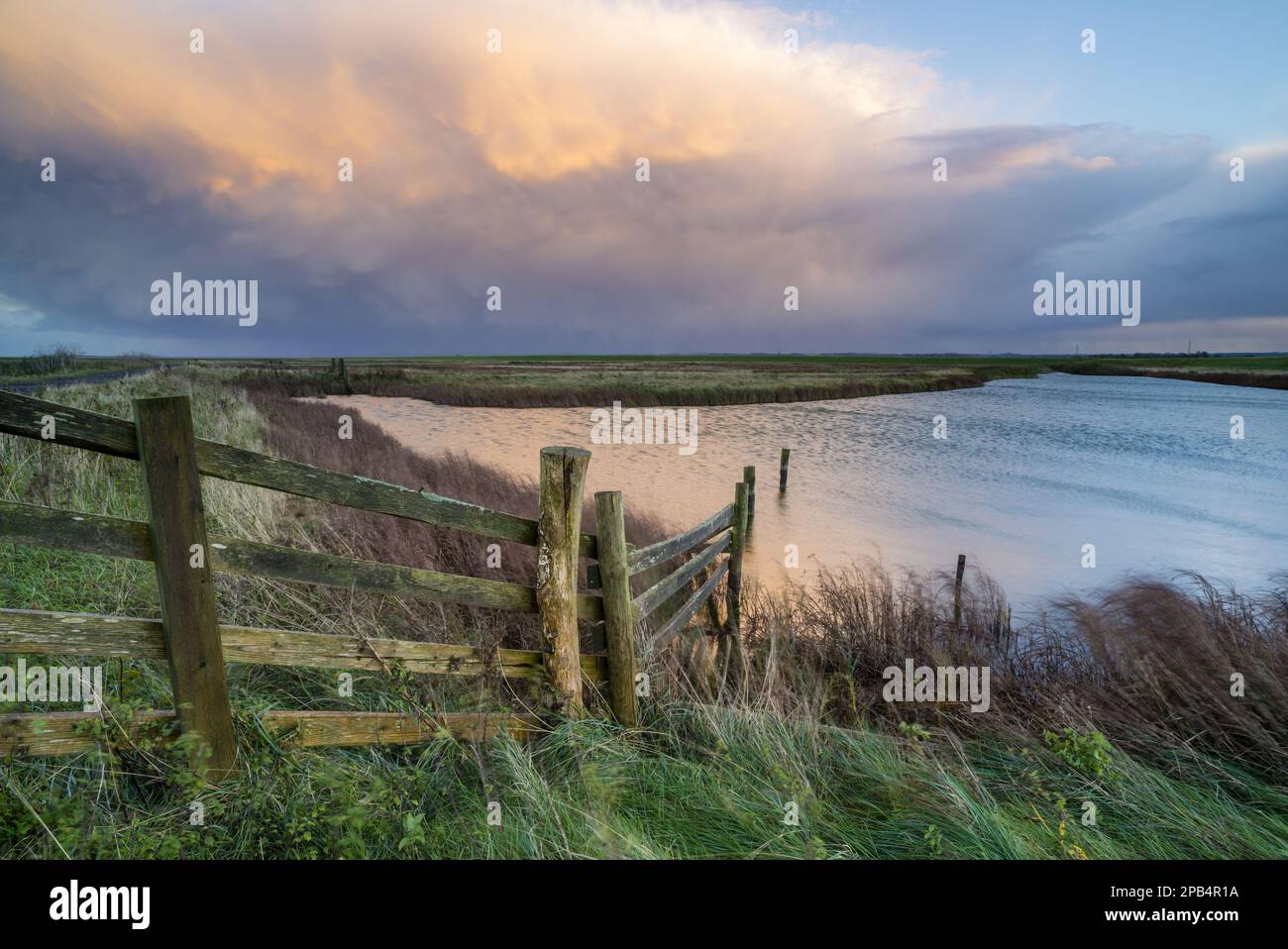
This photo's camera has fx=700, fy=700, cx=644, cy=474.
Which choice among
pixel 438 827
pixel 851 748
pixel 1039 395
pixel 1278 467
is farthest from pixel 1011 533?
pixel 1039 395

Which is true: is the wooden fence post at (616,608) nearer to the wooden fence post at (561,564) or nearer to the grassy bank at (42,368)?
the wooden fence post at (561,564)

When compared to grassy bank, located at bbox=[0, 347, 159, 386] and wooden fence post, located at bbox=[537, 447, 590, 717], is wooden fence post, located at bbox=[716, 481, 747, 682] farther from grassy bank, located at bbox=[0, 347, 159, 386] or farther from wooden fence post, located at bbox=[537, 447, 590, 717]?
grassy bank, located at bbox=[0, 347, 159, 386]

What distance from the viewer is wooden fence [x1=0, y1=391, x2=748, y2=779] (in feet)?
9.32

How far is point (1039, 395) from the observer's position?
242 feet

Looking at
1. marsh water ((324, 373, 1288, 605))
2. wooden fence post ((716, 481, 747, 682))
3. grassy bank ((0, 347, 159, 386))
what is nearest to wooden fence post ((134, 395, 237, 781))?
wooden fence post ((716, 481, 747, 682))

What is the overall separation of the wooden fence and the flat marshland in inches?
6.6

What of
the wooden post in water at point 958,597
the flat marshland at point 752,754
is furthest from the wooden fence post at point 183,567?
the wooden post in water at point 958,597

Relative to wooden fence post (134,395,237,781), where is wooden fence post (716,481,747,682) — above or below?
below

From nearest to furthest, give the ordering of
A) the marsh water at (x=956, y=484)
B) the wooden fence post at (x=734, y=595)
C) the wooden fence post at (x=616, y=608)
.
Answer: the wooden fence post at (x=616, y=608), the wooden fence post at (x=734, y=595), the marsh water at (x=956, y=484)

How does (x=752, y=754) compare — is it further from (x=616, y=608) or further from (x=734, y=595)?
(x=734, y=595)

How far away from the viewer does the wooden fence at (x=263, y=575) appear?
284 centimetres

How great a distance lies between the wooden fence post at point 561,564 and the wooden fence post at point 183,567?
173 centimetres

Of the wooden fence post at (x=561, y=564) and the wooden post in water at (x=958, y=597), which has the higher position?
the wooden fence post at (x=561, y=564)
